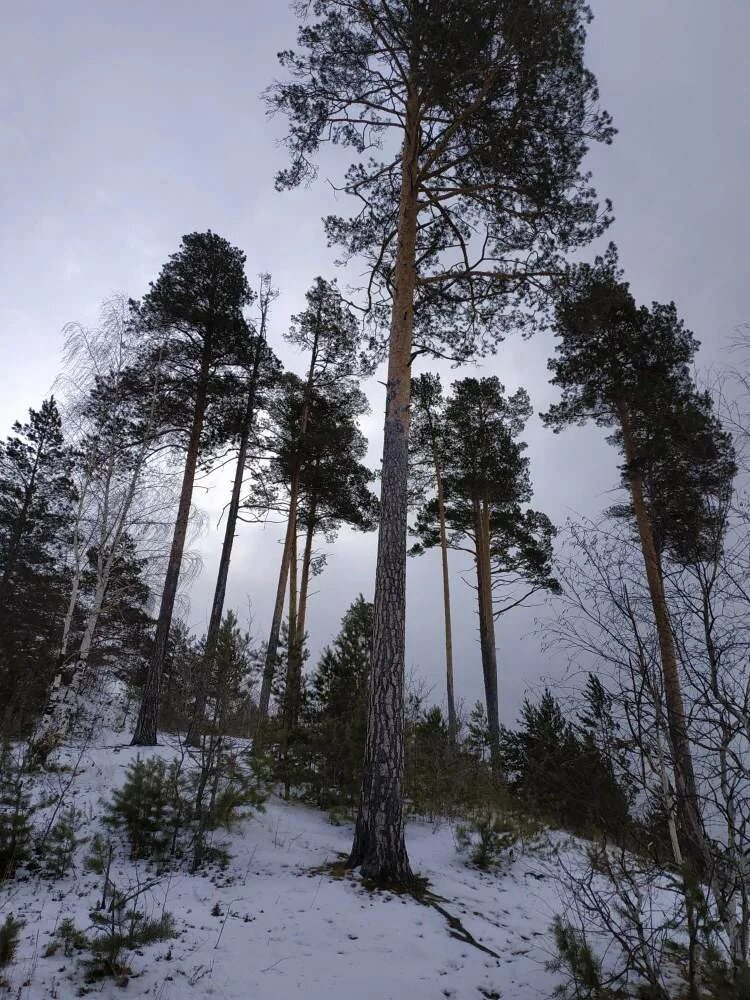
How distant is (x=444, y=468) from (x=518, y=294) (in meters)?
8.25

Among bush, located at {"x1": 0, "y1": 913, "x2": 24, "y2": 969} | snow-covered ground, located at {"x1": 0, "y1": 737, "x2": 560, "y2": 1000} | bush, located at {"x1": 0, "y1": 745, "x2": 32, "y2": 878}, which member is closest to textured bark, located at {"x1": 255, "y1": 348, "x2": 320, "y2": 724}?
snow-covered ground, located at {"x1": 0, "y1": 737, "x2": 560, "y2": 1000}

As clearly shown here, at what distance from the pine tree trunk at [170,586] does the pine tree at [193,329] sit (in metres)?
0.02

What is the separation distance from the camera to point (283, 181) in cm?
793

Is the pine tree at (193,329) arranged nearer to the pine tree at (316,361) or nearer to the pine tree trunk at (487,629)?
the pine tree at (316,361)

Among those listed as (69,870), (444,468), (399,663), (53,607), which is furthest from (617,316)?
(53,607)

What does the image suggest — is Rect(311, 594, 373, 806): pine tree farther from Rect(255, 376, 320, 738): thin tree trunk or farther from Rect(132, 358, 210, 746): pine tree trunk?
Rect(132, 358, 210, 746): pine tree trunk

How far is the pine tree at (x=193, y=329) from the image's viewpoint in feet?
37.4

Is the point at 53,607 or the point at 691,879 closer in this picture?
the point at 691,879

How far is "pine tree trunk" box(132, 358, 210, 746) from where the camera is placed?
1036 centimetres

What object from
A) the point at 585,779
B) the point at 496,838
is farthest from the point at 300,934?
the point at 496,838

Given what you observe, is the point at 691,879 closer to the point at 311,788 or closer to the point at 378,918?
the point at 378,918

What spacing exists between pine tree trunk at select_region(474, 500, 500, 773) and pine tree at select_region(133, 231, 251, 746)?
8.38m

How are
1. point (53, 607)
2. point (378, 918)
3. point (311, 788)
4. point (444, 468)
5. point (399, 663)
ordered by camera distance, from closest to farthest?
1. point (378, 918)
2. point (399, 663)
3. point (311, 788)
4. point (444, 468)
5. point (53, 607)

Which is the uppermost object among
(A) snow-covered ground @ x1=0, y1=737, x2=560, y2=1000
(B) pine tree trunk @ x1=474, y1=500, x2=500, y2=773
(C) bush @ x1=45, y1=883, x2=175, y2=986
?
(B) pine tree trunk @ x1=474, y1=500, x2=500, y2=773
